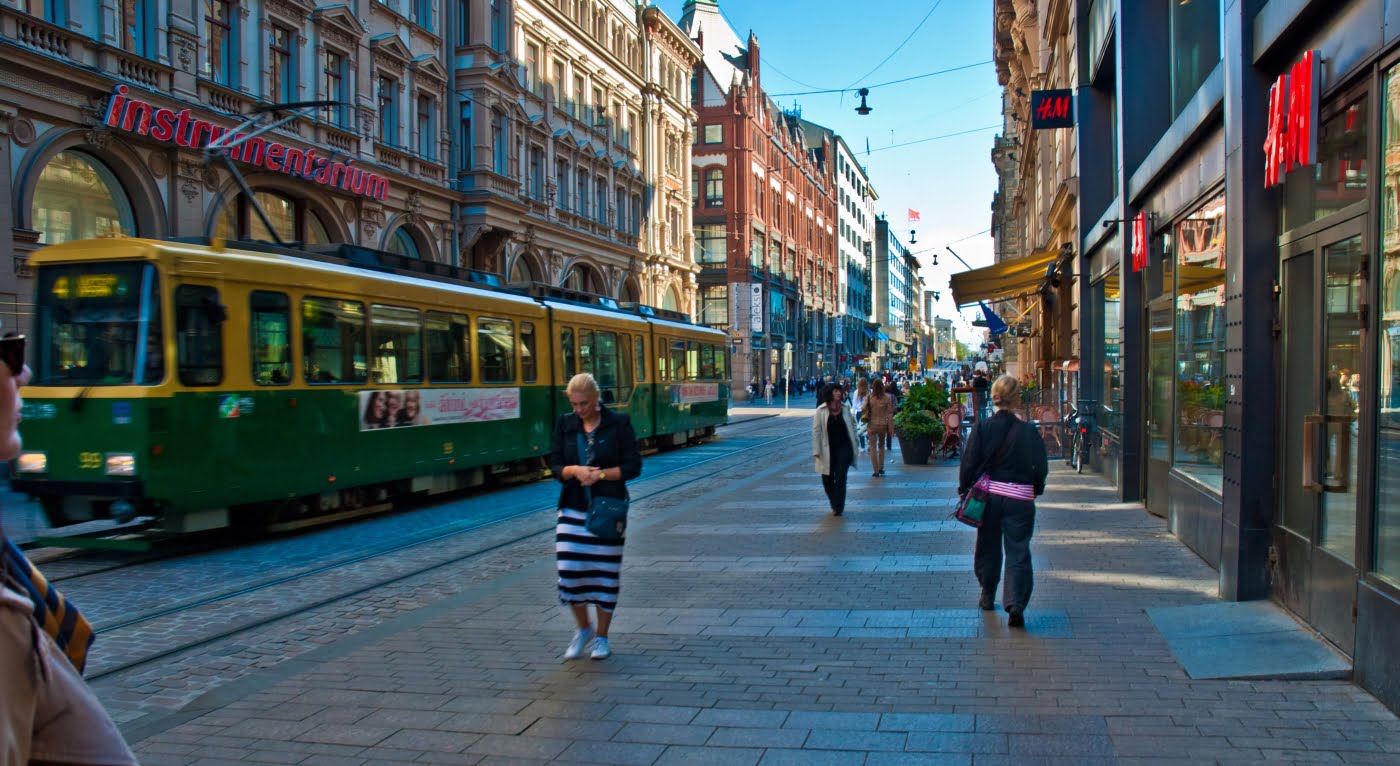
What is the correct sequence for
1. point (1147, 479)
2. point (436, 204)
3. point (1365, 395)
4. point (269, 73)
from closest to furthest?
point (1365, 395) → point (1147, 479) → point (269, 73) → point (436, 204)

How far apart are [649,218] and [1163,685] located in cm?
4561

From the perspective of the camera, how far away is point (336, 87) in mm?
27062

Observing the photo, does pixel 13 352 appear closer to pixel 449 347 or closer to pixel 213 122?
pixel 449 347

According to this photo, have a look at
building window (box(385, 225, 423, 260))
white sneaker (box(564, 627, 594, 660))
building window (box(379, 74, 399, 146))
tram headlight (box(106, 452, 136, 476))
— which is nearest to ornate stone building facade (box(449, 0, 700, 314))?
building window (box(385, 225, 423, 260))

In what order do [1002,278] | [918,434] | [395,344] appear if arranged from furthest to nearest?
[1002,278] → [918,434] → [395,344]

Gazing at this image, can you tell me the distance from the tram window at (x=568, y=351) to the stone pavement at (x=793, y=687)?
9852mm

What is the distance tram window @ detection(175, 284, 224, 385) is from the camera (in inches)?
421

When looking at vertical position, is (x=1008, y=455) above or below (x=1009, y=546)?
above

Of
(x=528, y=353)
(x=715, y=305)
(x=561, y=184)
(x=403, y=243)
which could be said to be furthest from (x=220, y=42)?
(x=715, y=305)

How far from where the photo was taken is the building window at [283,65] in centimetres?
2480

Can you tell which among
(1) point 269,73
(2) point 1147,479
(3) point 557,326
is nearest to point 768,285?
(1) point 269,73

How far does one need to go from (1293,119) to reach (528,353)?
13091 mm

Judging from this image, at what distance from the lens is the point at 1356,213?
5723 millimetres

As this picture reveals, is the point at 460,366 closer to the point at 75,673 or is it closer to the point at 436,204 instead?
the point at 75,673
